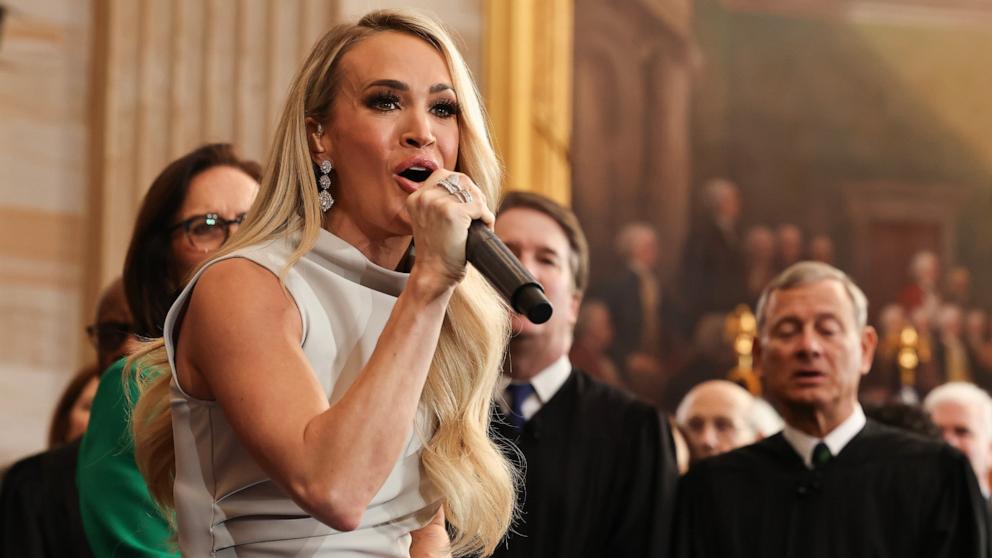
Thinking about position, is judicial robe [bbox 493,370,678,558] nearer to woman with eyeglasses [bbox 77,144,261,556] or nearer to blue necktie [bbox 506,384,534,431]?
blue necktie [bbox 506,384,534,431]

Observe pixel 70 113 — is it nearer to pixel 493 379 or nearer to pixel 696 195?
pixel 696 195

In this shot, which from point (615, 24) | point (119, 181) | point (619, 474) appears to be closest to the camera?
point (619, 474)

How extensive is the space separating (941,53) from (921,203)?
118cm

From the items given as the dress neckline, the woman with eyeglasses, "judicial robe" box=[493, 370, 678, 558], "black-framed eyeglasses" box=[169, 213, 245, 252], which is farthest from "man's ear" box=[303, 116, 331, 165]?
"judicial robe" box=[493, 370, 678, 558]

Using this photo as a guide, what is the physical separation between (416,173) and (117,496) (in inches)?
44.4

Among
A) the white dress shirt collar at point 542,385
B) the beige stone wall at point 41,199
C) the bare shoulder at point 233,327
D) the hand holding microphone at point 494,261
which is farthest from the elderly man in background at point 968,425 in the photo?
the bare shoulder at point 233,327

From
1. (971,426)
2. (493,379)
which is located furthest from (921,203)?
(493,379)

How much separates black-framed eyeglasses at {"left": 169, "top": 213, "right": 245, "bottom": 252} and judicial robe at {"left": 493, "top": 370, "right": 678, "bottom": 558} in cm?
120

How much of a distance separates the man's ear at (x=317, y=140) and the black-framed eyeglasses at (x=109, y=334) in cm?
167

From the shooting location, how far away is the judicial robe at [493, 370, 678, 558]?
4246 mm

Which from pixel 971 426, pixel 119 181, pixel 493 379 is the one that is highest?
pixel 119 181

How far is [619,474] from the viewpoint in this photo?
4.36 m

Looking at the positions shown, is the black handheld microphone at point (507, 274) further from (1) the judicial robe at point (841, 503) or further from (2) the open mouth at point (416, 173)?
(1) the judicial robe at point (841, 503)

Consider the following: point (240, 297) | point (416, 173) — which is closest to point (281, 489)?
point (240, 297)
